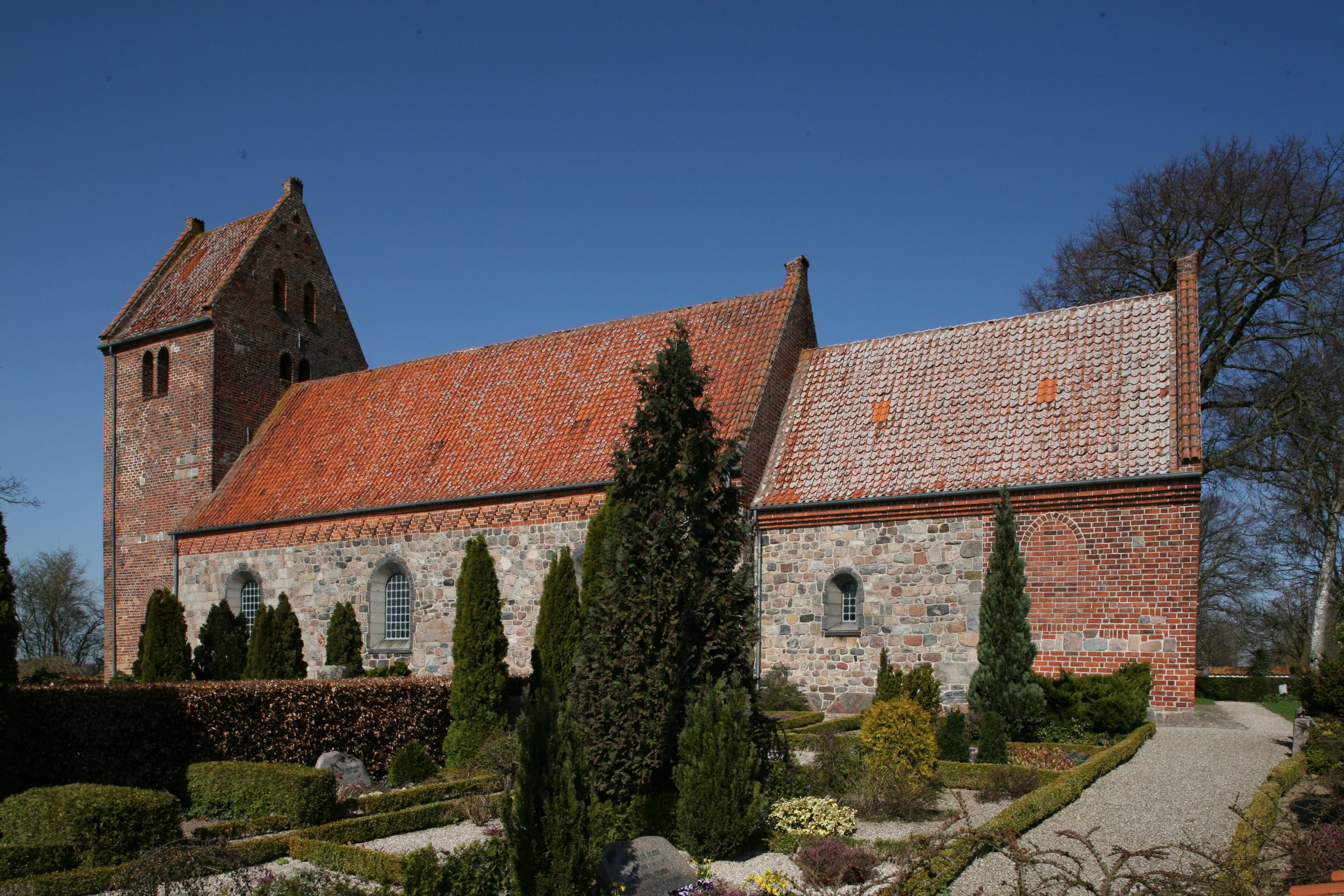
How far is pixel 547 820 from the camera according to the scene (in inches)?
242

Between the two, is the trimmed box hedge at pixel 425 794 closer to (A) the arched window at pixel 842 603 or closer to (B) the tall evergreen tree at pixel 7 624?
(B) the tall evergreen tree at pixel 7 624

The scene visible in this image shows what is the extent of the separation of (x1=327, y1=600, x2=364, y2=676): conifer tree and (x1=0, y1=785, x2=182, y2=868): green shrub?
7463mm

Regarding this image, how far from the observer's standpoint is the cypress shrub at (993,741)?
10.8m

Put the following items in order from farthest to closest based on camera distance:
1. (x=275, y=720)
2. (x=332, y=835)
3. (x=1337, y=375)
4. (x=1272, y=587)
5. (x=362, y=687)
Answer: (x=1272, y=587) → (x=1337, y=375) → (x=362, y=687) → (x=275, y=720) → (x=332, y=835)

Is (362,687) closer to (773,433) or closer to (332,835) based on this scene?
(332,835)

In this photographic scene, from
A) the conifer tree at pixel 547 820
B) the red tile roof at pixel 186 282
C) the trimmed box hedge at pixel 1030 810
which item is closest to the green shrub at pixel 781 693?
the trimmed box hedge at pixel 1030 810

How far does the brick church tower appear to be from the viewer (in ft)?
72.4

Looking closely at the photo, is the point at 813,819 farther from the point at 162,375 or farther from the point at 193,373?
the point at 162,375

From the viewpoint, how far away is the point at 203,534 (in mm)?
21141

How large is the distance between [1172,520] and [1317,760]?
358 centimetres

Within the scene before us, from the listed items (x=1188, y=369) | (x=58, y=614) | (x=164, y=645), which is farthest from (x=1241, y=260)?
(x=58, y=614)

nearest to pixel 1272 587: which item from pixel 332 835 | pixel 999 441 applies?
pixel 999 441

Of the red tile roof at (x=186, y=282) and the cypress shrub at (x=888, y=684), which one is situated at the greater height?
the red tile roof at (x=186, y=282)

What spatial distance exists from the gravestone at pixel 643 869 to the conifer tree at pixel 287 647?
32.4 feet
